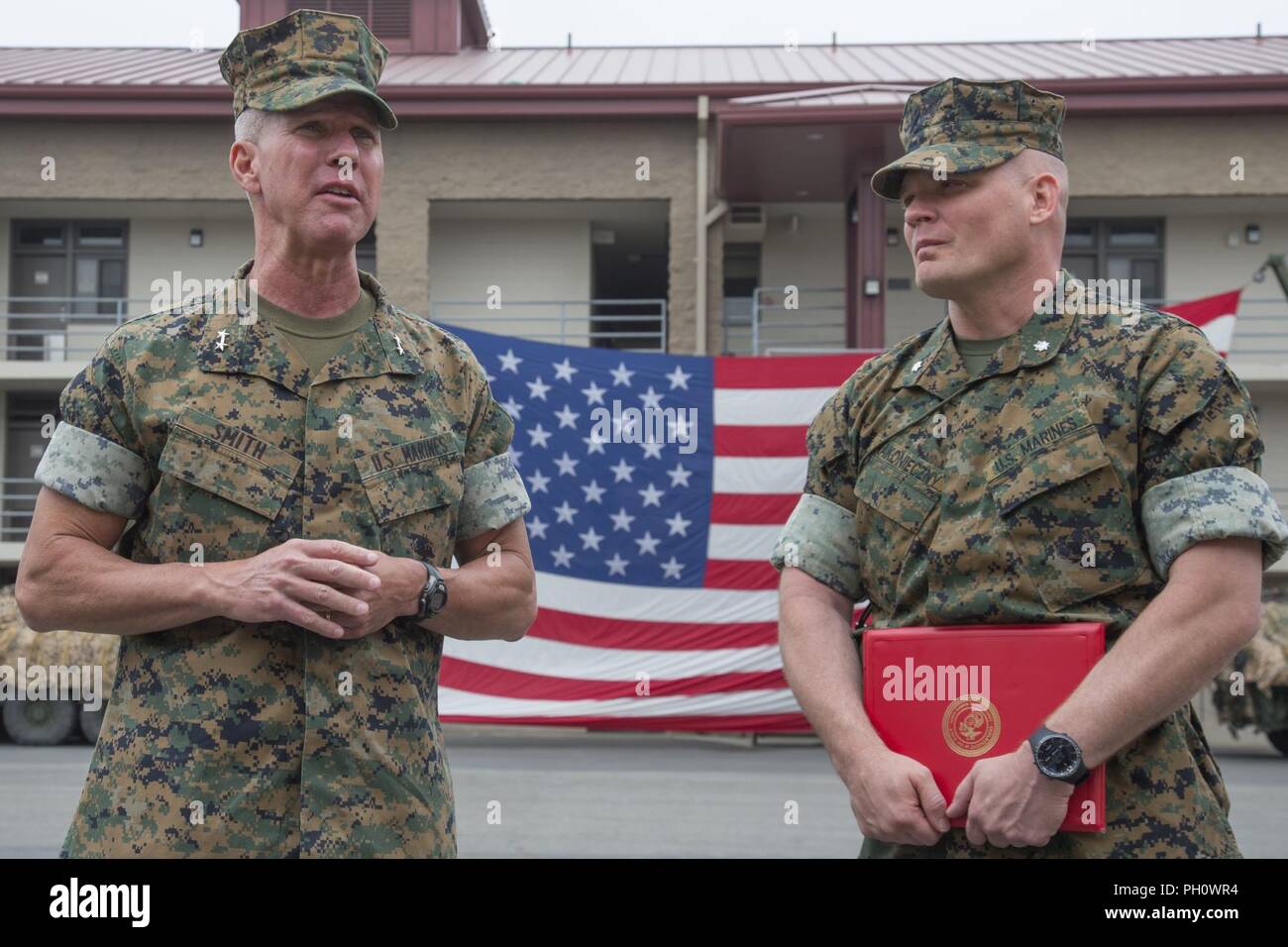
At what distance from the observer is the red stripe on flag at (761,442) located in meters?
12.1

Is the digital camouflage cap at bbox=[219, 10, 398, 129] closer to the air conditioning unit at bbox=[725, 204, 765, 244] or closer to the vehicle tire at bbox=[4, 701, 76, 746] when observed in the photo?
the vehicle tire at bbox=[4, 701, 76, 746]

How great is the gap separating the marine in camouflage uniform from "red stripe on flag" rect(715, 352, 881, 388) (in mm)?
9674

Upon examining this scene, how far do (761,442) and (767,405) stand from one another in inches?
12.3

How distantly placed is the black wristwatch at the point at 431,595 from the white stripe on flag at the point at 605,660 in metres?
9.55

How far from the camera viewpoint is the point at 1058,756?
2053 mm

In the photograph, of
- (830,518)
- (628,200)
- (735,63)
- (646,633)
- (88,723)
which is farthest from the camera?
(735,63)

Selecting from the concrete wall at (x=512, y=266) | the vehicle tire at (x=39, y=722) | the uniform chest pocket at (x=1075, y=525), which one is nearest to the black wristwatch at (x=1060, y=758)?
the uniform chest pocket at (x=1075, y=525)

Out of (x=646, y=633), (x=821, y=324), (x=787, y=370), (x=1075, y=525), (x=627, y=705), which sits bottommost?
(x=627, y=705)

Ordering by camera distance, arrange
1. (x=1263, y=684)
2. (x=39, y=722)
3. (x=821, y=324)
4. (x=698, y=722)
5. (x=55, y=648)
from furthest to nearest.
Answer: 1. (x=821, y=324)
2. (x=39, y=722)
3. (x=55, y=648)
4. (x=1263, y=684)
5. (x=698, y=722)

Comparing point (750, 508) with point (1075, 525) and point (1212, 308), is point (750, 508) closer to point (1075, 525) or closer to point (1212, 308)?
point (1212, 308)

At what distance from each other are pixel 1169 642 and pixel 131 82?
17.7 metres

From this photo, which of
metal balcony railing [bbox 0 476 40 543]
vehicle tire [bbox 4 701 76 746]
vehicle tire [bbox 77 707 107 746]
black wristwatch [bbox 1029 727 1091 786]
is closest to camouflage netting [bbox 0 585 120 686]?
vehicle tire [bbox 4 701 76 746]

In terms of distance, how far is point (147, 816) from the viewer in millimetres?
2203

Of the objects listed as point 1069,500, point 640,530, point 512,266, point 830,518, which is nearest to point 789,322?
point 512,266
